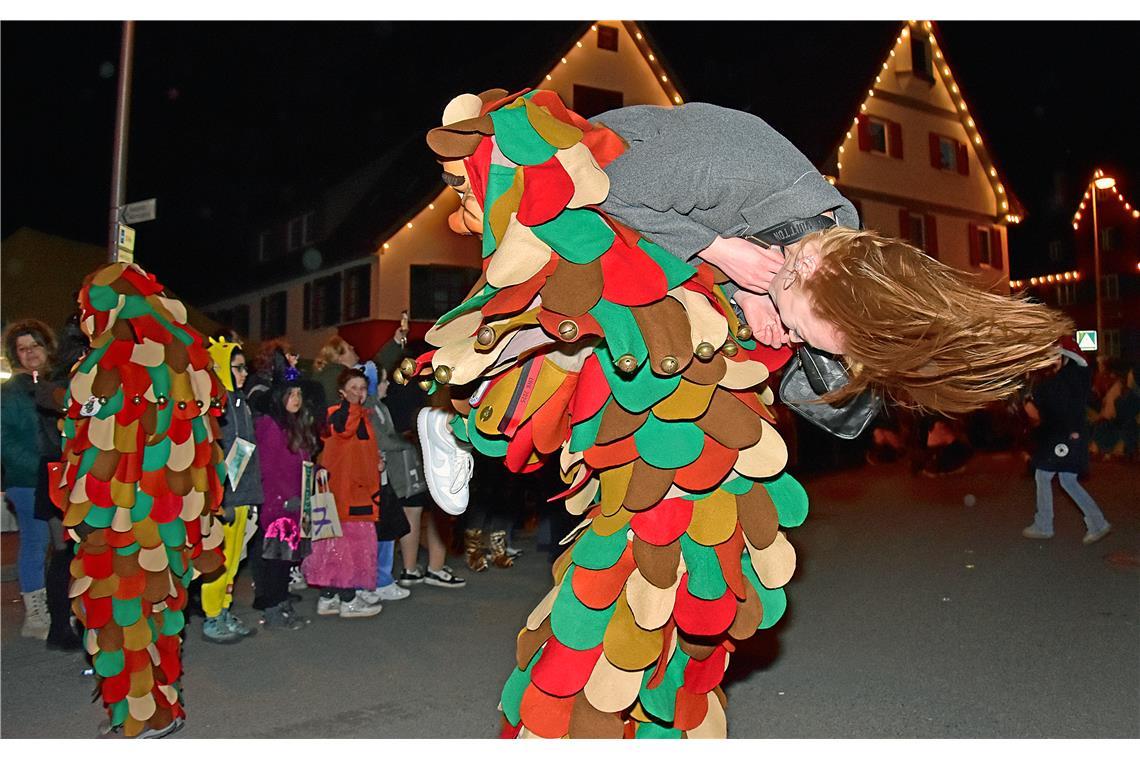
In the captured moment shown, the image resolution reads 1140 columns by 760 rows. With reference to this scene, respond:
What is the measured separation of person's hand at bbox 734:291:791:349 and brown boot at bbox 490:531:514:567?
5.27 meters

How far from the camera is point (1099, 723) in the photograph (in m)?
3.55

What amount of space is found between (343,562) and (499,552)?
1635 mm

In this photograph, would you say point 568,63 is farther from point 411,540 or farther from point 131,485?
point 131,485

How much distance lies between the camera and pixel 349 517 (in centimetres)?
551

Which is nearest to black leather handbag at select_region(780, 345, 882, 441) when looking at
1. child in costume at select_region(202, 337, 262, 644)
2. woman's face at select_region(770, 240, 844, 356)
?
woman's face at select_region(770, 240, 844, 356)

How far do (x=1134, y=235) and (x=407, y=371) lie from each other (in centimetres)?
3169

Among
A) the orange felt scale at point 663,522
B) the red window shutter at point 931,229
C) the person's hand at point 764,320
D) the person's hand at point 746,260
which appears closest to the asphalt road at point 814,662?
the orange felt scale at point 663,522

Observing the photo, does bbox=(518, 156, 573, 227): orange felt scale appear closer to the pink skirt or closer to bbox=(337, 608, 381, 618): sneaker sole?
the pink skirt

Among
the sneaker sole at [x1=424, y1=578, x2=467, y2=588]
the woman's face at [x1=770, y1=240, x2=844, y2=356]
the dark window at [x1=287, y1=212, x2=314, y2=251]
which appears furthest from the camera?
the dark window at [x1=287, y1=212, x2=314, y2=251]

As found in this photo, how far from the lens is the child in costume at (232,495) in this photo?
4.88m

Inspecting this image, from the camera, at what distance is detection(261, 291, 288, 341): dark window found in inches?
866

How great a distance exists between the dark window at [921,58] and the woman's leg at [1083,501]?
1320cm

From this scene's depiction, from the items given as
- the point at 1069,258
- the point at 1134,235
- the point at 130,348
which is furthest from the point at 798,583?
the point at 1069,258

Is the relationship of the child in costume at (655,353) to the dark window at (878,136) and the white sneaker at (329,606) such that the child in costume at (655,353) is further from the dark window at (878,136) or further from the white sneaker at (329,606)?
the dark window at (878,136)
